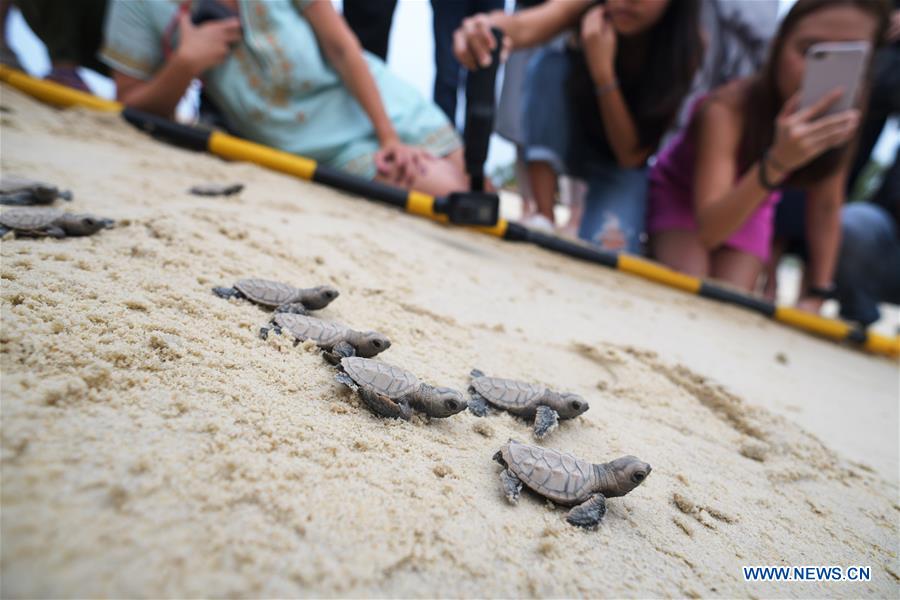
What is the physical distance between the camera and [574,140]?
352 cm

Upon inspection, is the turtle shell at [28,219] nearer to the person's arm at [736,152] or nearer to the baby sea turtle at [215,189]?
the baby sea turtle at [215,189]

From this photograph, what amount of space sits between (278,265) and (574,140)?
2764 millimetres

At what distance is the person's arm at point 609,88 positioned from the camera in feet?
9.04

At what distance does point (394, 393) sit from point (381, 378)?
0.03 m

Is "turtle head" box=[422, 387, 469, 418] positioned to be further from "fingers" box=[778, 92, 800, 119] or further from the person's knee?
the person's knee

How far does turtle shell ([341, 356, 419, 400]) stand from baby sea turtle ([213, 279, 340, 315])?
0.94 feet

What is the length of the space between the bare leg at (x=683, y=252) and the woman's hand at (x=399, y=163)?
1.88m

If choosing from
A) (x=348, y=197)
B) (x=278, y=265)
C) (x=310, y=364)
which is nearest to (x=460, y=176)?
(x=348, y=197)

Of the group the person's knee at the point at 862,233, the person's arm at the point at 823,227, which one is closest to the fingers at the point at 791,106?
the person's arm at the point at 823,227

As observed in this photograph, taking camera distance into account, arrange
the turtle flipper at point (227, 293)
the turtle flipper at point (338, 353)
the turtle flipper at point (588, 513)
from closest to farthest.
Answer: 1. the turtle flipper at point (588, 513)
2. the turtle flipper at point (338, 353)
3. the turtle flipper at point (227, 293)

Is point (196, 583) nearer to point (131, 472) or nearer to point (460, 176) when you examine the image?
point (131, 472)

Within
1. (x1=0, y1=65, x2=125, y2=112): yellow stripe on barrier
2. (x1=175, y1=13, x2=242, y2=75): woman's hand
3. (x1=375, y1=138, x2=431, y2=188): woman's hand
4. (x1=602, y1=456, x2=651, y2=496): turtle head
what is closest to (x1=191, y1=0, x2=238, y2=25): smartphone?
(x1=175, y1=13, x2=242, y2=75): woman's hand

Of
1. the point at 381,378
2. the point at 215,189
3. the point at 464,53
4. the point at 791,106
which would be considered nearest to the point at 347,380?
the point at 381,378

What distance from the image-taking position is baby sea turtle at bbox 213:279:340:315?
1.10 metres
